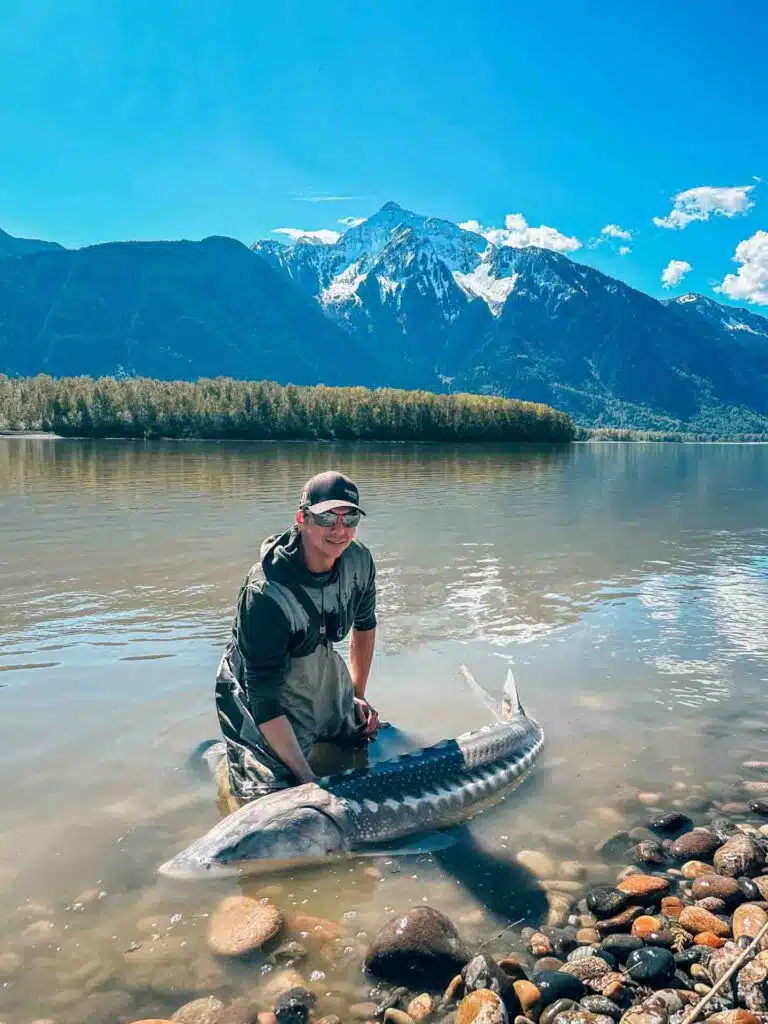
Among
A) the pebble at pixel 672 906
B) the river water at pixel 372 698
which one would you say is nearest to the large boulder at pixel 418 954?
the river water at pixel 372 698

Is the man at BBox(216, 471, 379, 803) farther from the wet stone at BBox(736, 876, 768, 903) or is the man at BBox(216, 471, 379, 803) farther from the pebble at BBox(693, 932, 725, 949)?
the wet stone at BBox(736, 876, 768, 903)

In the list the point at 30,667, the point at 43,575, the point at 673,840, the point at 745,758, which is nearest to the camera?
the point at 673,840

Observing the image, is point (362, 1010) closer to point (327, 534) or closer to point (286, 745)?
point (286, 745)

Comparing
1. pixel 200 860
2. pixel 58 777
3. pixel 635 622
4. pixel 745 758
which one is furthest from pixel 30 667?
pixel 635 622

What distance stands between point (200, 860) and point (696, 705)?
275 inches

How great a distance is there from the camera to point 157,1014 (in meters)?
4.57

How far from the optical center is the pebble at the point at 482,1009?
4375 millimetres

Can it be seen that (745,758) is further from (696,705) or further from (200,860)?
(200,860)

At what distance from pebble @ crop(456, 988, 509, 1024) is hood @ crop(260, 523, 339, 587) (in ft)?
11.3

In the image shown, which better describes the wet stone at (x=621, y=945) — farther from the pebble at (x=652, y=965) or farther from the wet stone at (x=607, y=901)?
the wet stone at (x=607, y=901)

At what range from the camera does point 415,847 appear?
6422 millimetres

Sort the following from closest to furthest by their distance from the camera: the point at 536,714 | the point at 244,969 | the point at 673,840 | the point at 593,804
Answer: the point at 244,969 → the point at 673,840 → the point at 593,804 → the point at 536,714

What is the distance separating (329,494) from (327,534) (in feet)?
1.19

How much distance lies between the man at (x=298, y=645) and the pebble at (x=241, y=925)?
1.23m
